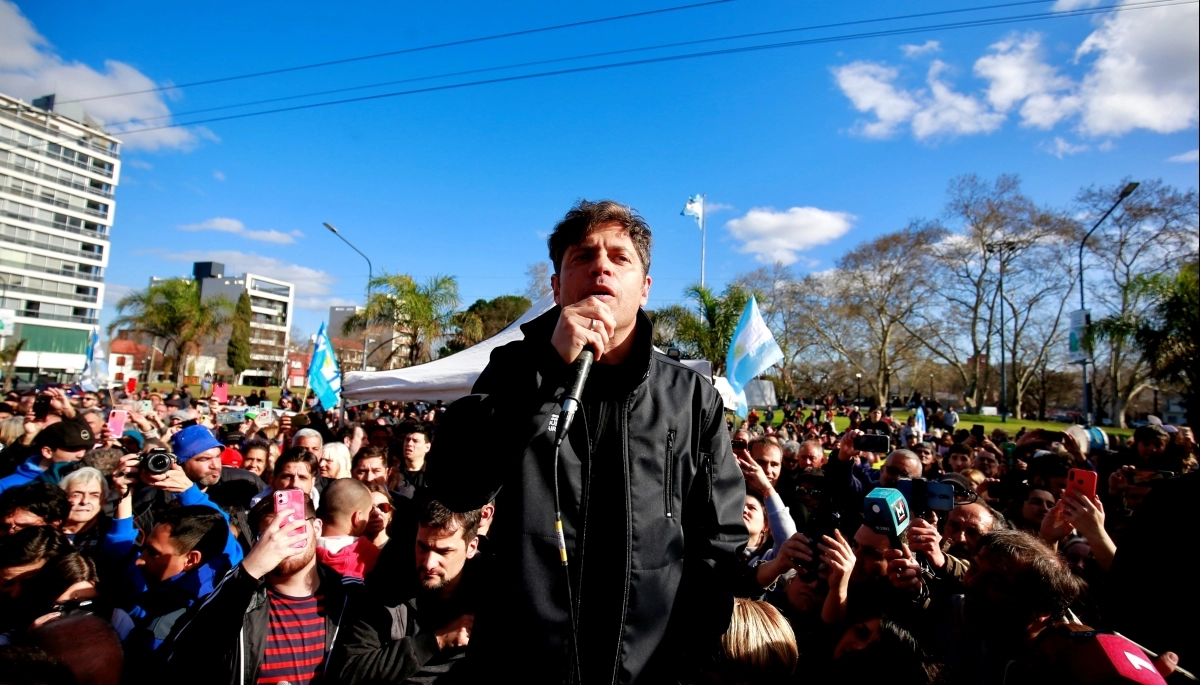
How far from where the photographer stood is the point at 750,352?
10.1 meters

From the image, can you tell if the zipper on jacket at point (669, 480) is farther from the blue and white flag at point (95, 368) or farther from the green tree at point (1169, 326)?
the blue and white flag at point (95, 368)

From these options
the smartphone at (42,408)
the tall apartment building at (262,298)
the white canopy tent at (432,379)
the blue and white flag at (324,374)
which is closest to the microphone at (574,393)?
the white canopy tent at (432,379)

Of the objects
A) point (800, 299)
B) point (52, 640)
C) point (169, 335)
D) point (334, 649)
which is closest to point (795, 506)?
point (334, 649)

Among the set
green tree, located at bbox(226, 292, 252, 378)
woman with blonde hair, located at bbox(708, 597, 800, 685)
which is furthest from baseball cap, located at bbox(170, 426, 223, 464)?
green tree, located at bbox(226, 292, 252, 378)

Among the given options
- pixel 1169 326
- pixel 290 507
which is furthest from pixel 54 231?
pixel 1169 326

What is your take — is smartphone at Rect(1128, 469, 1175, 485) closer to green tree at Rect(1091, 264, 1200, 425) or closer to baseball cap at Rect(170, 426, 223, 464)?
baseball cap at Rect(170, 426, 223, 464)

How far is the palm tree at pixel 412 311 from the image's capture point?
797 inches

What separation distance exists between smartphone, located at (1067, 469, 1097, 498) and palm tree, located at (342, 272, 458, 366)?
19144mm

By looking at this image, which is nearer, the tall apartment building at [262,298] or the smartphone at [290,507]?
the smartphone at [290,507]

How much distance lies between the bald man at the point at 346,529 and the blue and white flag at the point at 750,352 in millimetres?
7188

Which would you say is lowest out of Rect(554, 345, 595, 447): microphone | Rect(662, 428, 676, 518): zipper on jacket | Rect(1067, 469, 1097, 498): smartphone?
Rect(1067, 469, 1097, 498): smartphone

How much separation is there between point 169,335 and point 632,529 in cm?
5044

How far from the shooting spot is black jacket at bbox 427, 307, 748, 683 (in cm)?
141

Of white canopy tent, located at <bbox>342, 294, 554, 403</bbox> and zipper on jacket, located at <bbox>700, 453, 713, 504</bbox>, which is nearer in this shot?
zipper on jacket, located at <bbox>700, 453, 713, 504</bbox>
